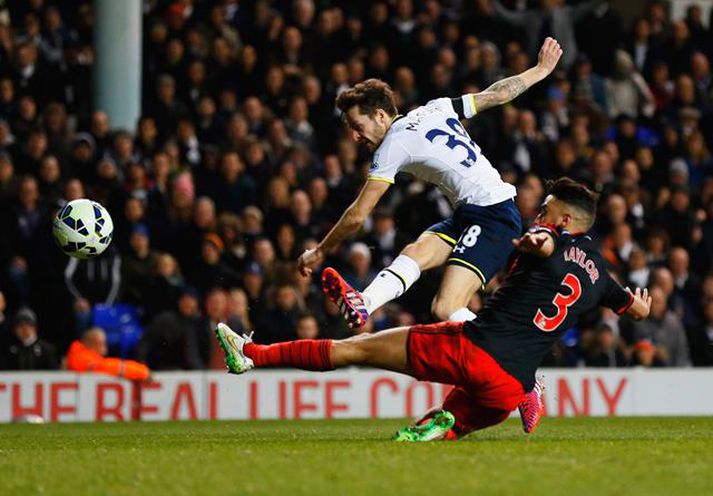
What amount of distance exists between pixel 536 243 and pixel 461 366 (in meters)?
0.92

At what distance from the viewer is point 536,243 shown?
8000mm

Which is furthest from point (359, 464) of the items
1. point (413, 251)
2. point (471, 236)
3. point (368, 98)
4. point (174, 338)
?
point (174, 338)

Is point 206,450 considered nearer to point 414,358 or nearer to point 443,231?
point 414,358

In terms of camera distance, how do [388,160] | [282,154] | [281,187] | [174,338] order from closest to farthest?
1. [388,160]
2. [174,338]
3. [281,187]
4. [282,154]

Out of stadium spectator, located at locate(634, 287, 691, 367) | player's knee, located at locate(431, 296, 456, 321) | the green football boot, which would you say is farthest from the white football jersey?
stadium spectator, located at locate(634, 287, 691, 367)

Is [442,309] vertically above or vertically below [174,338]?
above

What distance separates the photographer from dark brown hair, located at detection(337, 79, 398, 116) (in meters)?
9.98

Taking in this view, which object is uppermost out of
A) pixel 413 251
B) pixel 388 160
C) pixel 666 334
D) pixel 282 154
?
pixel 282 154

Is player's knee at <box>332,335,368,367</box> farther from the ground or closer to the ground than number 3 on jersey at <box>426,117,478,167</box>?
closer to the ground

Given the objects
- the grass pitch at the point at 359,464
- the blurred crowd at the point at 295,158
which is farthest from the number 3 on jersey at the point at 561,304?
the blurred crowd at the point at 295,158

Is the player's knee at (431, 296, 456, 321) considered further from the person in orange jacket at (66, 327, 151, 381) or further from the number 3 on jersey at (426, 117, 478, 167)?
the person in orange jacket at (66, 327, 151, 381)

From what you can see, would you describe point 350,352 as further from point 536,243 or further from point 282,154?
point 282,154

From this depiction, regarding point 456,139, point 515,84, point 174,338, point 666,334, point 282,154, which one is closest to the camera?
point 456,139

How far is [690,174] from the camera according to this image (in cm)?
1934
